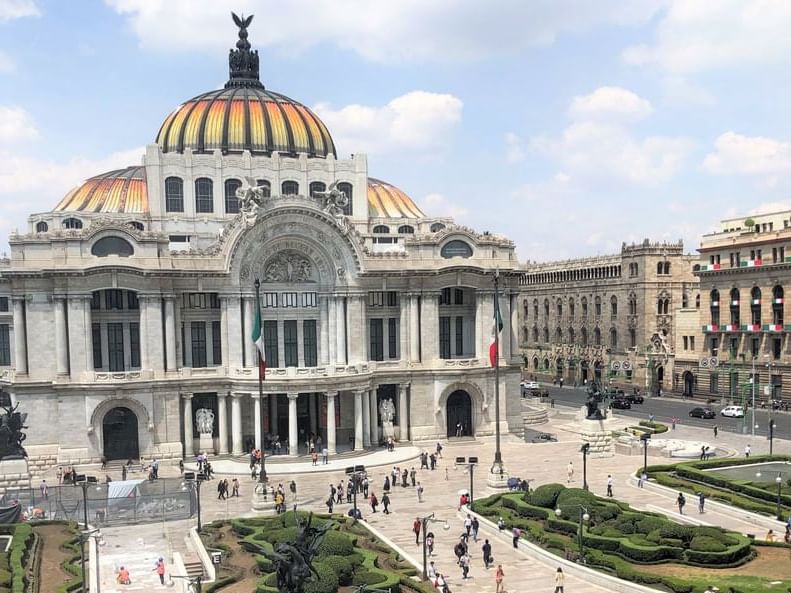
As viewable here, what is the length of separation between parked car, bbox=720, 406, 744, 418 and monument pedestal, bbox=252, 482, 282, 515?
59.5 meters

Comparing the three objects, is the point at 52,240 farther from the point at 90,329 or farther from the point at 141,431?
the point at 141,431

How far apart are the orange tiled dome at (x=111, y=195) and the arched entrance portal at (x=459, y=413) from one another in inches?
1338

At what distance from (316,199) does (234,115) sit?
15.4 metres

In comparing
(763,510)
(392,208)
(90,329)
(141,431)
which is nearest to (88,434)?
(141,431)

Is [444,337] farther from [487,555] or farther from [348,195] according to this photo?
[487,555]

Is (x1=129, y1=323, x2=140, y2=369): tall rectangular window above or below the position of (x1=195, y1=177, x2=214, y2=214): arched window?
below

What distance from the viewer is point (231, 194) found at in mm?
76750

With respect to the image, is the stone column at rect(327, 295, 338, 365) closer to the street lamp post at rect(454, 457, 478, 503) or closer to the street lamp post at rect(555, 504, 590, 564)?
the street lamp post at rect(454, 457, 478, 503)

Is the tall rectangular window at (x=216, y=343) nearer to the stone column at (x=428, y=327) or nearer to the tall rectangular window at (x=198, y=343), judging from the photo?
the tall rectangular window at (x=198, y=343)

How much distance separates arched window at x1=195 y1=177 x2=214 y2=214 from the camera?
76.0 meters

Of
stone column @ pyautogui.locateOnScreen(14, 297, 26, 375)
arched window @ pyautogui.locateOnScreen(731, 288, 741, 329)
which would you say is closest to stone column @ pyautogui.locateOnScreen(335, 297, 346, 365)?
stone column @ pyautogui.locateOnScreen(14, 297, 26, 375)

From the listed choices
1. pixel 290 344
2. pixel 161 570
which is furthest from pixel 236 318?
pixel 161 570

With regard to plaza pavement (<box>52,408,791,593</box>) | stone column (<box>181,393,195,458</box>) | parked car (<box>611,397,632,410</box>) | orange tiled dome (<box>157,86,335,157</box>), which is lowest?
parked car (<box>611,397,632,410</box>)

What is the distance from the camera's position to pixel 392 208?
86.8 meters
